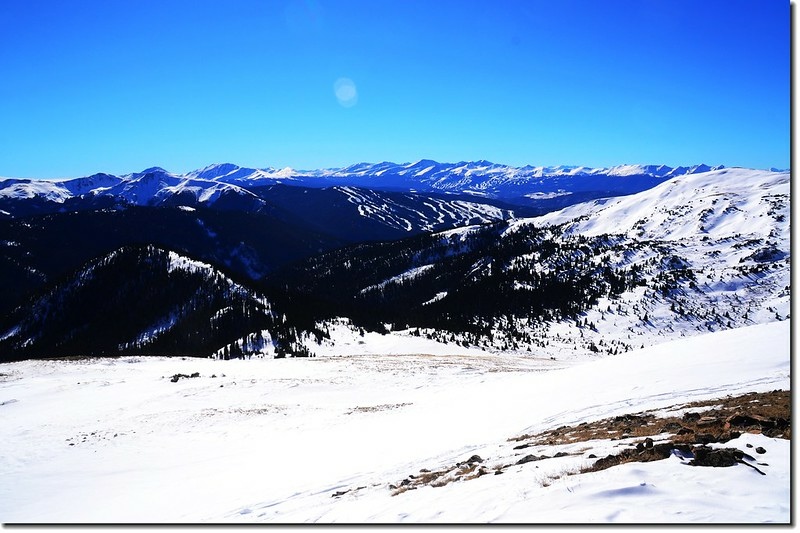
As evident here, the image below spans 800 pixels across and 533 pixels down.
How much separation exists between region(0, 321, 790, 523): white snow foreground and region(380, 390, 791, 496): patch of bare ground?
530mm

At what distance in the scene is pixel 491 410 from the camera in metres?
22.2

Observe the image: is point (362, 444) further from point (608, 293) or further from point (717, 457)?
point (608, 293)

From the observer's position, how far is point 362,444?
63.1ft

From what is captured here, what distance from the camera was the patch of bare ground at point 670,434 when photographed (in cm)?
930

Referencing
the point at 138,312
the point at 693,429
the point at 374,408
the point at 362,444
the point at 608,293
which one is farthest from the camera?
the point at 608,293

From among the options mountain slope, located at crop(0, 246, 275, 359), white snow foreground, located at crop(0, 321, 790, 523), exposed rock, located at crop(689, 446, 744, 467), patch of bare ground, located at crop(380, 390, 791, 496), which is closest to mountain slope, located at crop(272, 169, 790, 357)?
mountain slope, located at crop(0, 246, 275, 359)

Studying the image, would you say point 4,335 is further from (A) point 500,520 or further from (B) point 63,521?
(A) point 500,520

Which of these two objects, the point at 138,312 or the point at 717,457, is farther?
the point at 138,312

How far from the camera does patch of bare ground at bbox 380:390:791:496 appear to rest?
930cm

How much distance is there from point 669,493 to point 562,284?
149 metres

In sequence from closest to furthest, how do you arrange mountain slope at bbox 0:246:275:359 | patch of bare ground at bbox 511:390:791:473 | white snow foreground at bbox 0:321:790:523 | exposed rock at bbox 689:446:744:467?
white snow foreground at bbox 0:321:790:523
exposed rock at bbox 689:446:744:467
patch of bare ground at bbox 511:390:791:473
mountain slope at bbox 0:246:275:359

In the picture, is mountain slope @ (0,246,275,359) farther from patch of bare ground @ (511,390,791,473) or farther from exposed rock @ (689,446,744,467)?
exposed rock @ (689,446,744,467)

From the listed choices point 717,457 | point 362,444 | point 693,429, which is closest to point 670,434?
point 693,429

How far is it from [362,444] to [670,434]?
12546 mm
